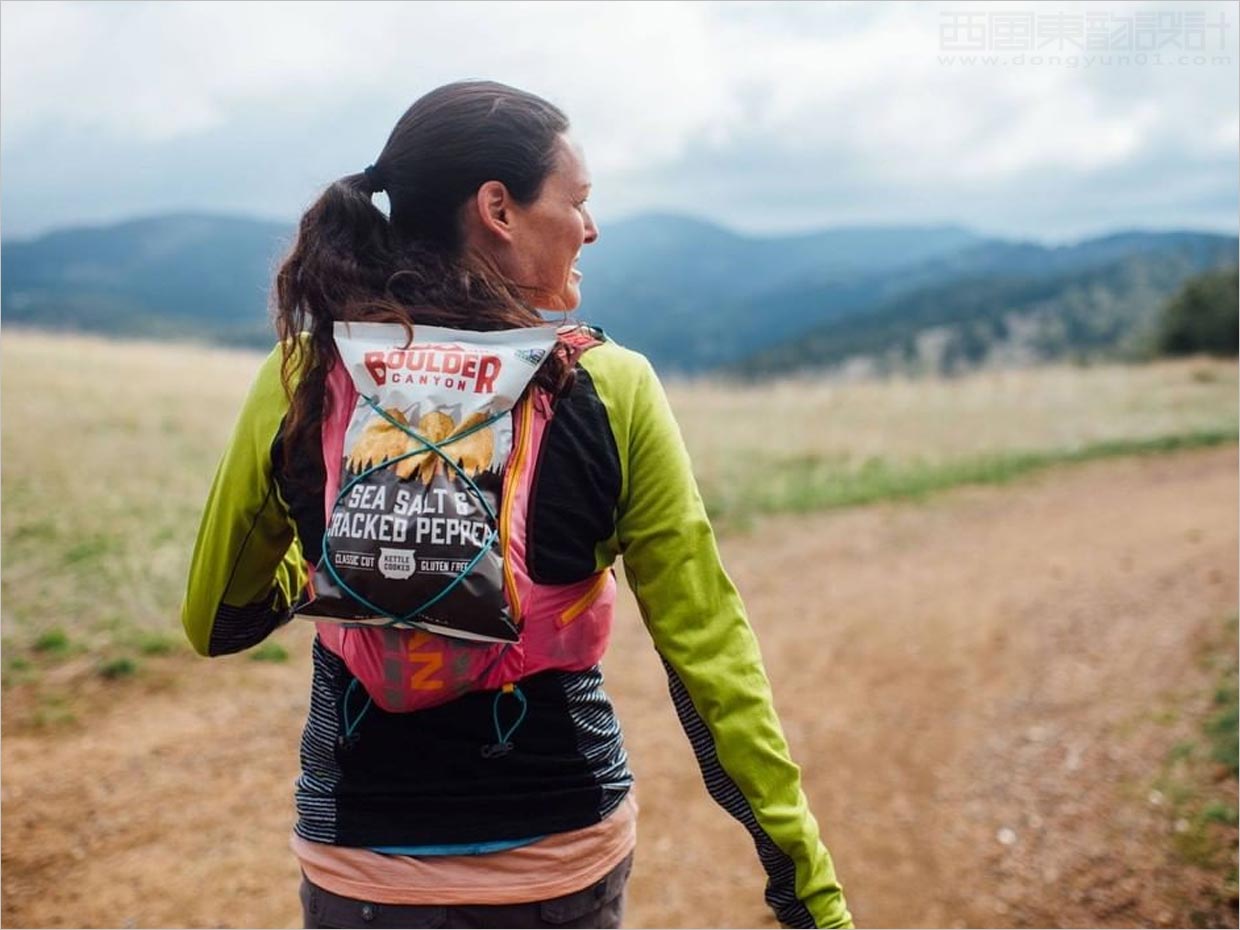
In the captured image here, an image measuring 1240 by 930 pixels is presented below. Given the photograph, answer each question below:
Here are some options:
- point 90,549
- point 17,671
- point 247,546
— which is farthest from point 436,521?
point 90,549

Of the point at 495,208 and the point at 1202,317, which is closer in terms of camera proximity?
the point at 495,208

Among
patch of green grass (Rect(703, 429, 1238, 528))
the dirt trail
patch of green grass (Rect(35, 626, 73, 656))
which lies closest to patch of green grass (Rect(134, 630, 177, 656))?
the dirt trail

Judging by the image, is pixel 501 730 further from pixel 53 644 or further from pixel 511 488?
pixel 53 644

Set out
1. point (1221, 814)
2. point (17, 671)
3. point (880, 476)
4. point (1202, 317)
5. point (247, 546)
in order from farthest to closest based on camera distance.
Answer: point (1202, 317)
point (880, 476)
point (17, 671)
point (1221, 814)
point (247, 546)

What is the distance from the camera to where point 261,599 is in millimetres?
1794

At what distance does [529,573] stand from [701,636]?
0.26 meters

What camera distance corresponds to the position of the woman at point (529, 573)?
1.49 meters

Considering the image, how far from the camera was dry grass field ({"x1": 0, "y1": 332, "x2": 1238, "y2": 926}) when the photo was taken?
3992mm

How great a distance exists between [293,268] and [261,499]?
34 centimetres

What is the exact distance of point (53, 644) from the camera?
5863 millimetres

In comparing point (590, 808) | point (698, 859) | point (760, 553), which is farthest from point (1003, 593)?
point (590, 808)

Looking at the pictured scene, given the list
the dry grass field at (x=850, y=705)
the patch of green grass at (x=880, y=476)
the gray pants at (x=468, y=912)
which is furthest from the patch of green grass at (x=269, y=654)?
the gray pants at (x=468, y=912)

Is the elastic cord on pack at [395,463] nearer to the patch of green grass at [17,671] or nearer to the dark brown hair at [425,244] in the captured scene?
the dark brown hair at [425,244]

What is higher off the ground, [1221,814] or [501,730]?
[501,730]
